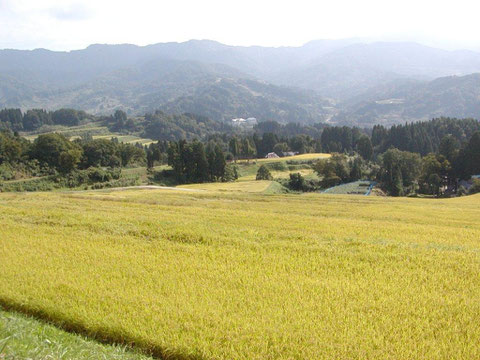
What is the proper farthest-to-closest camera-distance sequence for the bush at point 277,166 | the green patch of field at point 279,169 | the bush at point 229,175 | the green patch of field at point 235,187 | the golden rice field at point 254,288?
1. the bush at point 277,166
2. the green patch of field at point 279,169
3. the bush at point 229,175
4. the green patch of field at point 235,187
5. the golden rice field at point 254,288

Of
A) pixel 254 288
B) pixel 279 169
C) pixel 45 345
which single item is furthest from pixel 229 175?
pixel 45 345

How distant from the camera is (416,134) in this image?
130 metres

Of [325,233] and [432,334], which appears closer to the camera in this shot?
[432,334]

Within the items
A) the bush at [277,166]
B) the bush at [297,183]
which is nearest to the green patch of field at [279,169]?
the bush at [277,166]

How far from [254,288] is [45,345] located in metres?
4.49

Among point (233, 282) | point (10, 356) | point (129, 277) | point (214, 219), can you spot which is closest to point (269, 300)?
point (233, 282)

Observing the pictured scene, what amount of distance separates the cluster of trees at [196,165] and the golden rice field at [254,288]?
70782mm

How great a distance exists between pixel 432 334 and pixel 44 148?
87530 millimetres

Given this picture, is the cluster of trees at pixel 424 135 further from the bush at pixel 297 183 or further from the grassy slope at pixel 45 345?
the grassy slope at pixel 45 345

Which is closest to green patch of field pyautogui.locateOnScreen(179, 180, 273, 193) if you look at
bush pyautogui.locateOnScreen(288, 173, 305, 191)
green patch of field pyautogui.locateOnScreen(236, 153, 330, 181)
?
bush pyautogui.locateOnScreen(288, 173, 305, 191)

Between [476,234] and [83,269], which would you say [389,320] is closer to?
[83,269]

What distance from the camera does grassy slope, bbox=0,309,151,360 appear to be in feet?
20.5

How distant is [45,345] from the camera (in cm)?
680

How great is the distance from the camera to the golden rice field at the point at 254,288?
6.73 meters
